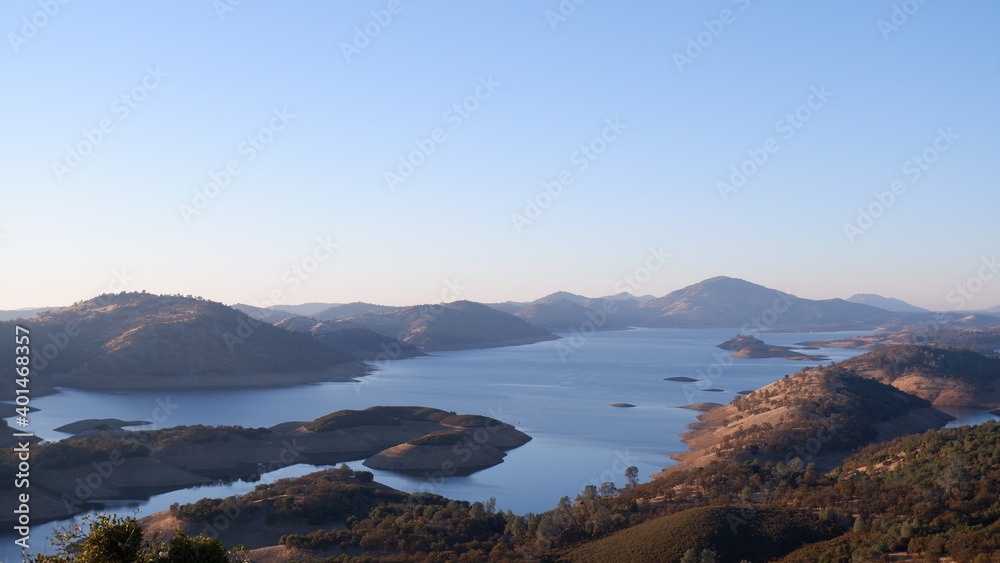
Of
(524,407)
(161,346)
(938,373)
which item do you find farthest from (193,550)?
(161,346)

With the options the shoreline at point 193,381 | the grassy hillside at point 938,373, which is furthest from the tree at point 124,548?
the shoreline at point 193,381

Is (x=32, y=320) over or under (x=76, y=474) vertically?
over

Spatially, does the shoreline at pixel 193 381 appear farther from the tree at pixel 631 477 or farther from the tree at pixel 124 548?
the tree at pixel 124 548

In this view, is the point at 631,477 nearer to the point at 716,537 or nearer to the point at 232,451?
the point at 716,537

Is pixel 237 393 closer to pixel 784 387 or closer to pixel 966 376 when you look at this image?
pixel 784 387

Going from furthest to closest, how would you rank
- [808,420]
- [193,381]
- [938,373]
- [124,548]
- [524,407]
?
[193,381] < [938,373] < [524,407] < [808,420] < [124,548]

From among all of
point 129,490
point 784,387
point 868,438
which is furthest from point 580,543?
point 784,387

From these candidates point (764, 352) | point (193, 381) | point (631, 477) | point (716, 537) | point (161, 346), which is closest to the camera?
point (716, 537)

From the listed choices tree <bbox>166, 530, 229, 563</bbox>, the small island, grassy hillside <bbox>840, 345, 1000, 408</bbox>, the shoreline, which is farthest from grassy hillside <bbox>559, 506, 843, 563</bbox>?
the small island

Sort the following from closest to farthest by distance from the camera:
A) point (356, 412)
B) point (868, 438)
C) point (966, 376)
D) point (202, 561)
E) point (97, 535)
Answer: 1. point (97, 535)
2. point (202, 561)
3. point (868, 438)
4. point (356, 412)
5. point (966, 376)
